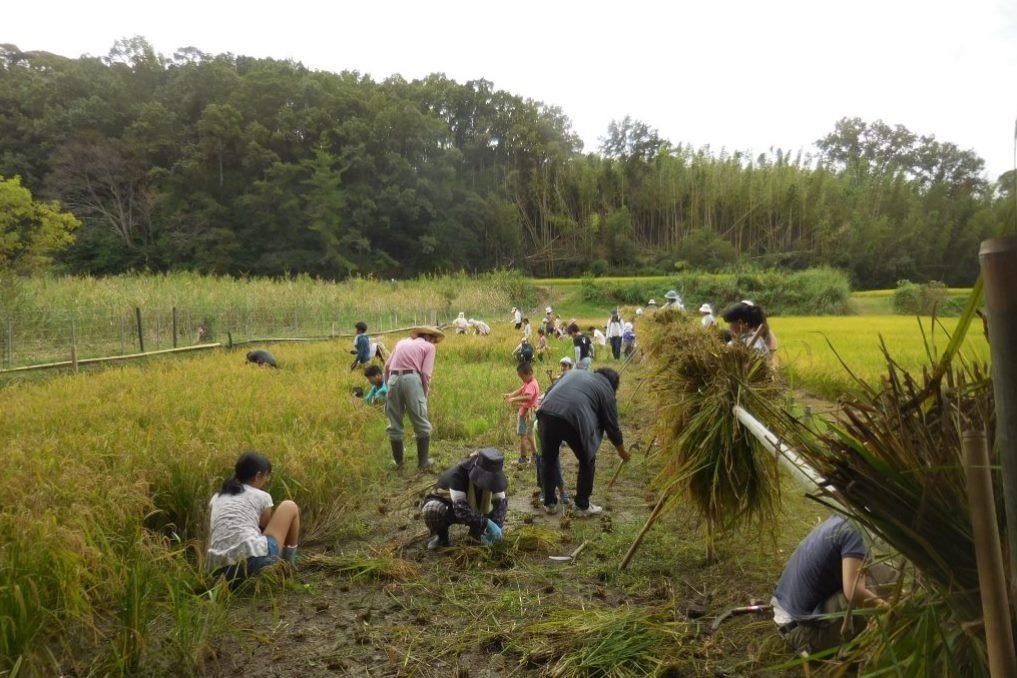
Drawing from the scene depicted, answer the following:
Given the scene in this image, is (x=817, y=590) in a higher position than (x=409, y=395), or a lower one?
lower

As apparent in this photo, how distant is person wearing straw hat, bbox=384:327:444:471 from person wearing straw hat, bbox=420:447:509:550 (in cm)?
172

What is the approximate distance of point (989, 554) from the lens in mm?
1000

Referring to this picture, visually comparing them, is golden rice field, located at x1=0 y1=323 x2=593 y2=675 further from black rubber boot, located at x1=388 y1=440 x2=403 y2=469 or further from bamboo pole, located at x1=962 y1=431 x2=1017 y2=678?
bamboo pole, located at x1=962 y1=431 x2=1017 y2=678

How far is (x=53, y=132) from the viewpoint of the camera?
39.4 meters

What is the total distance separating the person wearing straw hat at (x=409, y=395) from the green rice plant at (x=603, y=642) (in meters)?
3.23

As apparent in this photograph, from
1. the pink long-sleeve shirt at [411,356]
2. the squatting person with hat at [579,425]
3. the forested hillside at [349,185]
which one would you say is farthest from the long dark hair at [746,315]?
Answer: the forested hillside at [349,185]

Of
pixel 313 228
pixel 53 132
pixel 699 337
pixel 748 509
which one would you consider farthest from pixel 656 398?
pixel 53 132

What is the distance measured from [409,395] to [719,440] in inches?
143

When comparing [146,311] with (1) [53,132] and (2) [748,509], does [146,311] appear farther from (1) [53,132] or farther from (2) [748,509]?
(1) [53,132]

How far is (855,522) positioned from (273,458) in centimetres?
429

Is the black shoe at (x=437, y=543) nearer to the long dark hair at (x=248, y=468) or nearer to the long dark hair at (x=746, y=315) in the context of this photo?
the long dark hair at (x=248, y=468)

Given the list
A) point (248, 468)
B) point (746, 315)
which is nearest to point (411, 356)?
point (248, 468)

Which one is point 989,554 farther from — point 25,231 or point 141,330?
point 25,231

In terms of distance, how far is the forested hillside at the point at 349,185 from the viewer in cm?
3922
